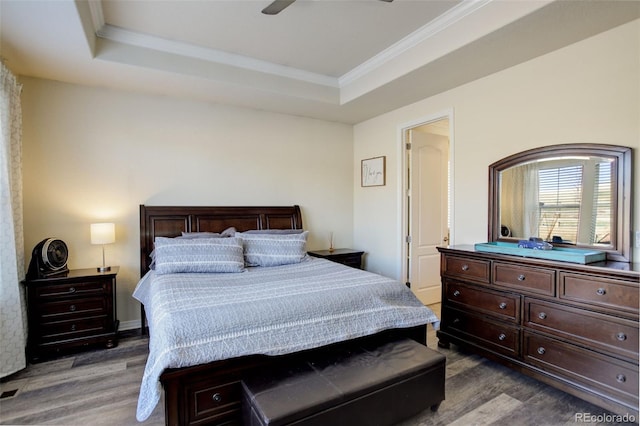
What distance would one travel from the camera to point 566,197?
8.77ft

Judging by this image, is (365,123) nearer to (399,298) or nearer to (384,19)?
(384,19)

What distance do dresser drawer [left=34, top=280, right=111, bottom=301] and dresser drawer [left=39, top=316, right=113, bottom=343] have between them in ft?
0.79

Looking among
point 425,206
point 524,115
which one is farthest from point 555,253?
point 425,206

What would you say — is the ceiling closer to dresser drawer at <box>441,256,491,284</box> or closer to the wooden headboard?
the wooden headboard

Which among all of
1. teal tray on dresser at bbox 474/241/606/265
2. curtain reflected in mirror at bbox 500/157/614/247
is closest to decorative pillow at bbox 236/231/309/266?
teal tray on dresser at bbox 474/241/606/265

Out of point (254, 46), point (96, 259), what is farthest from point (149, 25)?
point (96, 259)

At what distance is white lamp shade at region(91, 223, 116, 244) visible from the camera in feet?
10.5

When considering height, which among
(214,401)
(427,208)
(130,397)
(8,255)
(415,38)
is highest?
Answer: (415,38)

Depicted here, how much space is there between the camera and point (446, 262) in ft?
10.3

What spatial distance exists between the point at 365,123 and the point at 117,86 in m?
3.14

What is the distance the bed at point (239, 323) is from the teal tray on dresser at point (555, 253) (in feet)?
2.60

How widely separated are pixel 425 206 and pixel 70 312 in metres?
4.06

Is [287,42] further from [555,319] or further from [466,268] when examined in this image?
[555,319]

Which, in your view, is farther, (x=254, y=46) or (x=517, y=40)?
(x=254, y=46)
